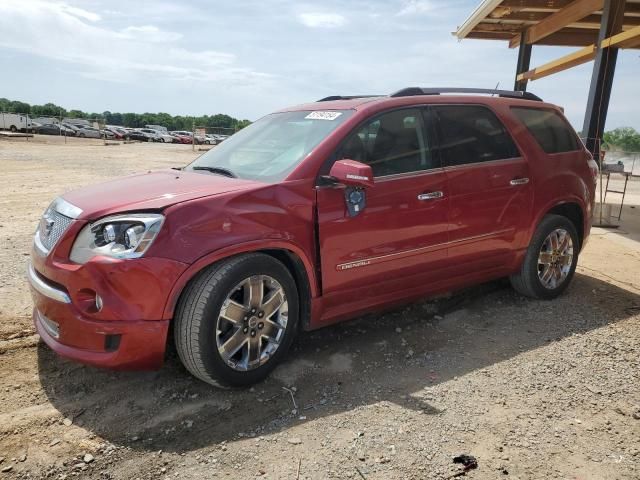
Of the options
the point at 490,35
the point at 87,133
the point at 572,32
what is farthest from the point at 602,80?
the point at 87,133

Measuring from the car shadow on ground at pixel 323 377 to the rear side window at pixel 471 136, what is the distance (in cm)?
137

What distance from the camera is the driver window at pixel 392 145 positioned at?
3.59 metres

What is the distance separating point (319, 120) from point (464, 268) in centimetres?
166

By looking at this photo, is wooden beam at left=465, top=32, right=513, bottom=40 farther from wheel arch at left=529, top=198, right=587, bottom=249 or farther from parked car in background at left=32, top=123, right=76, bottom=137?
parked car in background at left=32, top=123, right=76, bottom=137

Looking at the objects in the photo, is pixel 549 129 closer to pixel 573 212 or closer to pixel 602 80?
pixel 573 212

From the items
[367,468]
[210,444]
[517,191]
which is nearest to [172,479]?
[210,444]

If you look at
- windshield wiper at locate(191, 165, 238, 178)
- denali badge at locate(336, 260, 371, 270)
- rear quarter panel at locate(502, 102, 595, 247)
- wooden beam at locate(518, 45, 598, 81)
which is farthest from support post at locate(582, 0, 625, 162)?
windshield wiper at locate(191, 165, 238, 178)

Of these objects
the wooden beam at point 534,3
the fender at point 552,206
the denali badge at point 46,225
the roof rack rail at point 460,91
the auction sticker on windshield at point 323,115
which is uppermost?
the wooden beam at point 534,3

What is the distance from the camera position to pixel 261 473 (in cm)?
247

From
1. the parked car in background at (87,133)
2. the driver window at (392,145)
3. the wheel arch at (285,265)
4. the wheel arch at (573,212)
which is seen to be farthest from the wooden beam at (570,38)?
the parked car in background at (87,133)

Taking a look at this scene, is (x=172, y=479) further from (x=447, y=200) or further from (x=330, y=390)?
(x=447, y=200)

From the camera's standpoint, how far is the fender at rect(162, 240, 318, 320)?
9.28ft

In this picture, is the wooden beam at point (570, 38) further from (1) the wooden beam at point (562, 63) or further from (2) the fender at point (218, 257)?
(2) the fender at point (218, 257)

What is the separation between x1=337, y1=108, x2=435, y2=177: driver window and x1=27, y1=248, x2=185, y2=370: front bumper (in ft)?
4.84
